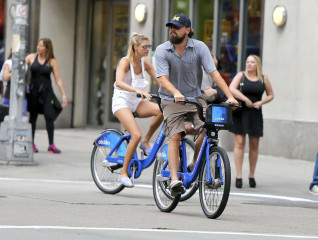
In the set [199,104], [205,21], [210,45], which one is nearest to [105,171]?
[199,104]

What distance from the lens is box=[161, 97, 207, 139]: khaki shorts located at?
30.6ft

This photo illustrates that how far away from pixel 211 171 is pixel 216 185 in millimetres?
184

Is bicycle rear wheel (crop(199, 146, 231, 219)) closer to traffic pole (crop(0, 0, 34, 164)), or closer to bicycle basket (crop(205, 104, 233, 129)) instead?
bicycle basket (crop(205, 104, 233, 129))

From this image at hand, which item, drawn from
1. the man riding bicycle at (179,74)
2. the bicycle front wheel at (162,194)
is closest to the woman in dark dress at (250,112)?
the bicycle front wheel at (162,194)

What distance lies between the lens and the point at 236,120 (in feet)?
40.9

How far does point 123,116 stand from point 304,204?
2234mm

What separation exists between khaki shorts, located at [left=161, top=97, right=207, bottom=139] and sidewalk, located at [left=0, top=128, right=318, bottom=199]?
9.04 ft

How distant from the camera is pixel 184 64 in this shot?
9234mm

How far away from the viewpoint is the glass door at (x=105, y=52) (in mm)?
21062

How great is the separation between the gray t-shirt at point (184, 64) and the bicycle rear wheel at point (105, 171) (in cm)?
185

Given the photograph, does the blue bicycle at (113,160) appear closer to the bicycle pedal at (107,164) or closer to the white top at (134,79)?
the bicycle pedal at (107,164)

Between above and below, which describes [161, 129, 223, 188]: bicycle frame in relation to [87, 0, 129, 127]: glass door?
below

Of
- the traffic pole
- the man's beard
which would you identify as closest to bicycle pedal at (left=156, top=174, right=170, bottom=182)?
the man's beard

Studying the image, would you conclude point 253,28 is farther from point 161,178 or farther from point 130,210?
point 130,210
